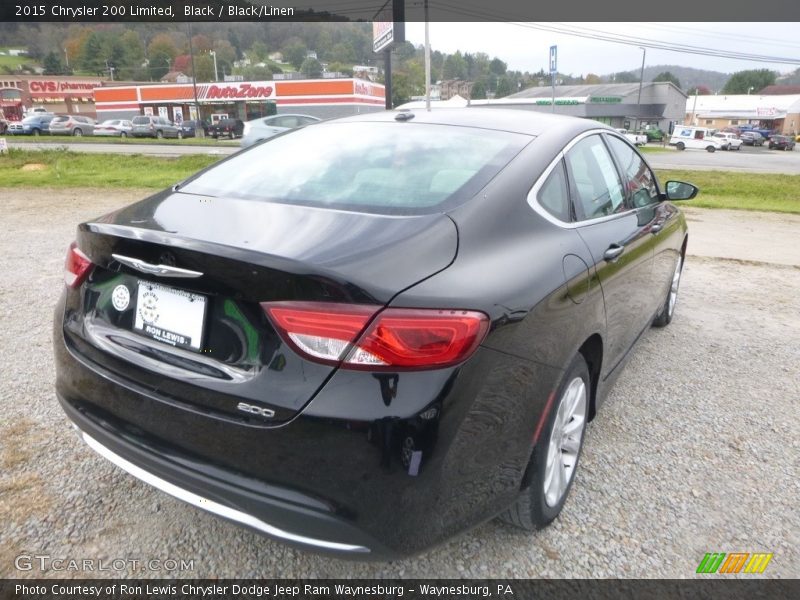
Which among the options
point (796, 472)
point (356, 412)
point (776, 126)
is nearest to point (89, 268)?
point (356, 412)

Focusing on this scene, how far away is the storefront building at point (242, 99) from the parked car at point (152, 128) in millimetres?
6162

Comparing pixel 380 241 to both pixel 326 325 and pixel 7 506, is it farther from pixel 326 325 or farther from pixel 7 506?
pixel 7 506

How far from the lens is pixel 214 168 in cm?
282

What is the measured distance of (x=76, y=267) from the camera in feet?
7.14

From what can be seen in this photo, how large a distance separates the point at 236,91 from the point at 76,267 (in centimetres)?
5364

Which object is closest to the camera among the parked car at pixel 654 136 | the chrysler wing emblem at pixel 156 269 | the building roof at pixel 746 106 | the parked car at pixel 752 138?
the chrysler wing emblem at pixel 156 269

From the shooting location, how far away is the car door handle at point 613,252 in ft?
8.45

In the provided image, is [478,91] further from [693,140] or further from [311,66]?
[693,140]

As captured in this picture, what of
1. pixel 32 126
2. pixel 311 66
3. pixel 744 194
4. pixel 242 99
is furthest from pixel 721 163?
pixel 311 66

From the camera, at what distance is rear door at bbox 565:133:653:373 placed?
259cm

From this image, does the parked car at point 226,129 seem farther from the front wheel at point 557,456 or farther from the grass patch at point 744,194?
the front wheel at point 557,456

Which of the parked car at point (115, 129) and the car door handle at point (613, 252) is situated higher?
the car door handle at point (613, 252)

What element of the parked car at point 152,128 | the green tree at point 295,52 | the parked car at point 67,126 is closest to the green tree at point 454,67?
the green tree at point 295,52

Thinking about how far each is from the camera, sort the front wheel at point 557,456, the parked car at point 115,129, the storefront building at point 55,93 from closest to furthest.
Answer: the front wheel at point 557,456 < the parked car at point 115,129 < the storefront building at point 55,93
